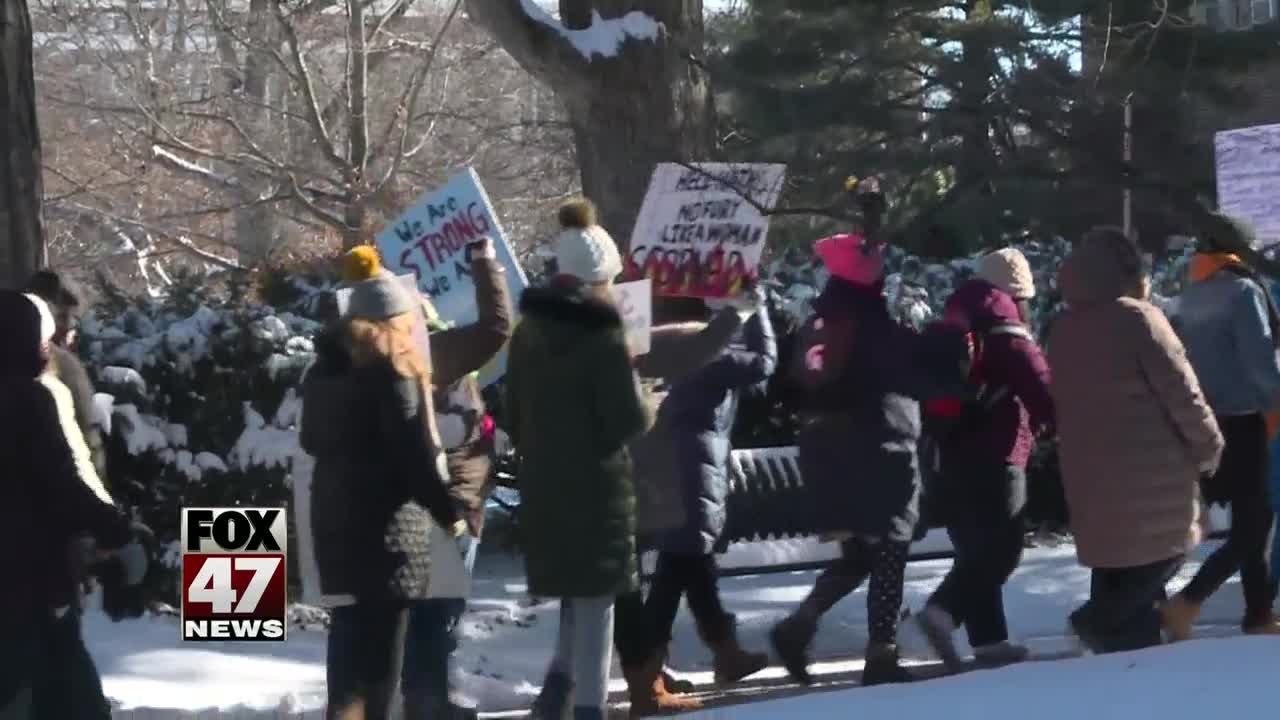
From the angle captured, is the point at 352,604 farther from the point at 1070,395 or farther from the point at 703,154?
the point at 703,154

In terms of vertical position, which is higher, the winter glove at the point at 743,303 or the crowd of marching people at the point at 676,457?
the winter glove at the point at 743,303

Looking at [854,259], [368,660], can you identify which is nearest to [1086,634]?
[854,259]

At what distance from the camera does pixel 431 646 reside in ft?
20.4


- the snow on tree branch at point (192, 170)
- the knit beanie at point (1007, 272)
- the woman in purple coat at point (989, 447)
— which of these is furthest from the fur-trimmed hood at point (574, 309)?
the snow on tree branch at point (192, 170)

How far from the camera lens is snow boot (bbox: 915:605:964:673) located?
731 centimetres

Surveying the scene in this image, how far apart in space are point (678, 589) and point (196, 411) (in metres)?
2.73

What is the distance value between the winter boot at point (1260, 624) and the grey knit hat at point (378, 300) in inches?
160

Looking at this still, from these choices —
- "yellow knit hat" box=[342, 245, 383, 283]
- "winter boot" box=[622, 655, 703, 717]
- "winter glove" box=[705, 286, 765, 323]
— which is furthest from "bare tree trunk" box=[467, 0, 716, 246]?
"yellow knit hat" box=[342, 245, 383, 283]

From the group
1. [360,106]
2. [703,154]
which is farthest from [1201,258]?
[360,106]

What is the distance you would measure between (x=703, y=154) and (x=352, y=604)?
508 cm

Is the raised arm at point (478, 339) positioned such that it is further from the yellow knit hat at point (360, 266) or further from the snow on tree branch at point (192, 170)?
the snow on tree branch at point (192, 170)

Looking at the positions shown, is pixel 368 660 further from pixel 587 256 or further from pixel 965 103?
pixel 965 103

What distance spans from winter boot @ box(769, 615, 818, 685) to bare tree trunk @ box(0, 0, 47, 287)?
3.92m

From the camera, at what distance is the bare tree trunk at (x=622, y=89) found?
10.0m
